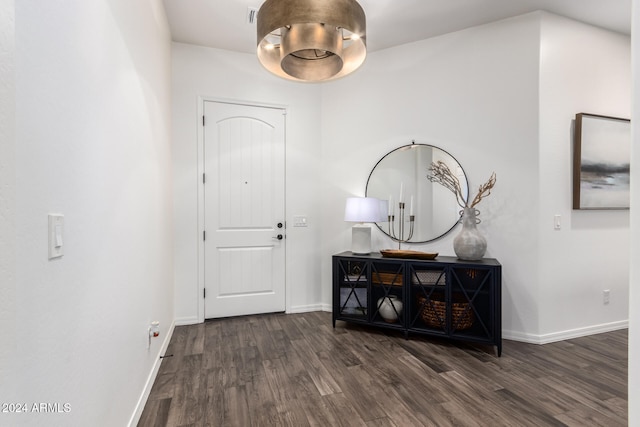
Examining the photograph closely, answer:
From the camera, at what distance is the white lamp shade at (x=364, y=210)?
3.25m

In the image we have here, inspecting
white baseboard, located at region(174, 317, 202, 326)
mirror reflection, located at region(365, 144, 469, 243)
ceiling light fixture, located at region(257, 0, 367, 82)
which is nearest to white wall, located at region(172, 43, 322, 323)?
white baseboard, located at region(174, 317, 202, 326)

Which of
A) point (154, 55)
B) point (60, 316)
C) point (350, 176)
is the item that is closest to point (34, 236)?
point (60, 316)

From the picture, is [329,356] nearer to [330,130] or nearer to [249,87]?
[330,130]

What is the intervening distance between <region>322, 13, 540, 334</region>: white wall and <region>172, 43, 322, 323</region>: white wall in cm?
28

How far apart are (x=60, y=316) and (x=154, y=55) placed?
2155 millimetres

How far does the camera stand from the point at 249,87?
3.72m

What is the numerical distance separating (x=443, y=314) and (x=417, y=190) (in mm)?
1236

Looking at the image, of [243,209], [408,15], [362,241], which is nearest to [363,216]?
[362,241]

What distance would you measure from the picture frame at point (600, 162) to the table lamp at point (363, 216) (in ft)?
5.77

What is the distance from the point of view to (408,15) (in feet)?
9.96

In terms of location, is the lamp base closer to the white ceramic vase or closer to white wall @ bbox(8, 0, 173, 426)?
the white ceramic vase

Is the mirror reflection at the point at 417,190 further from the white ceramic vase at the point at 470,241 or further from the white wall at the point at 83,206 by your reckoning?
the white wall at the point at 83,206

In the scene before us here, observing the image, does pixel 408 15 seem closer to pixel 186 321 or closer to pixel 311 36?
pixel 311 36

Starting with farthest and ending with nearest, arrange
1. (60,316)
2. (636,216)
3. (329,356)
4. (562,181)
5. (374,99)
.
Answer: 1. (374,99)
2. (562,181)
3. (329,356)
4. (60,316)
5. (636,216)
